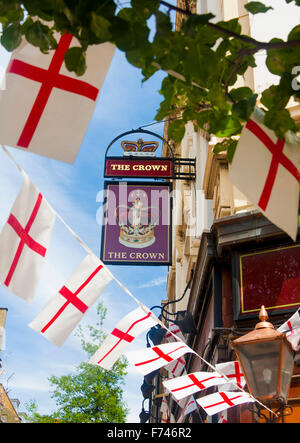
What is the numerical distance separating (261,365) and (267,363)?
0.06 meters

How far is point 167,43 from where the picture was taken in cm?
342

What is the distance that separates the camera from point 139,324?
25.5 feet

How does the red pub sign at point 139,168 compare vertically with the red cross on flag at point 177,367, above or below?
above

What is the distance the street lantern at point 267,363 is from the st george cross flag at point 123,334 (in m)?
2.32

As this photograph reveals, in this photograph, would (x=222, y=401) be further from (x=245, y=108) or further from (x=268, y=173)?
(x=245, y=108)

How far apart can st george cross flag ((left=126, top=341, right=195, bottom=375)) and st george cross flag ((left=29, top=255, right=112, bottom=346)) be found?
165cm

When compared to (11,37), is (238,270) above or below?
above

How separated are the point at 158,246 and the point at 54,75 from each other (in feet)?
27.0

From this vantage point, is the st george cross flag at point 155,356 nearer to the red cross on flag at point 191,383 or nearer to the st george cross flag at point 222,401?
the red cross on flag at point 191,383

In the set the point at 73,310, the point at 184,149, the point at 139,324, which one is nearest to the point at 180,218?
the point at 184,149

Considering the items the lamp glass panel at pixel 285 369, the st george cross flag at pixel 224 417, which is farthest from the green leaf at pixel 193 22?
the st george cross flag at pixel 224 417

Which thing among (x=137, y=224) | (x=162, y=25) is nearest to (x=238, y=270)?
(x=137, y=224)

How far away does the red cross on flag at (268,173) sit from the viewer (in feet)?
12.0
